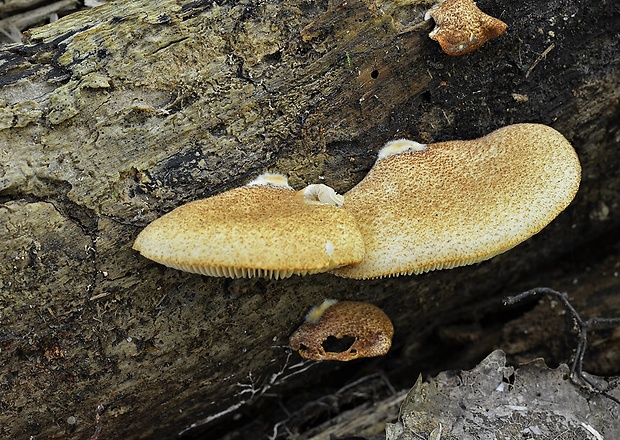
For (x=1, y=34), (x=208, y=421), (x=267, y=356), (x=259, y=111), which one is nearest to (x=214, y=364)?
(x=267, y=356)

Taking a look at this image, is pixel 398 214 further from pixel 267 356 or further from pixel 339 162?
pixel 267 356

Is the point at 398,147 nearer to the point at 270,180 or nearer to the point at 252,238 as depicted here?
the point at 270,180

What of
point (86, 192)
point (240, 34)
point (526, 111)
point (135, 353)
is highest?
point (240, 34)

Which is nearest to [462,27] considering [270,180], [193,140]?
[270,180]

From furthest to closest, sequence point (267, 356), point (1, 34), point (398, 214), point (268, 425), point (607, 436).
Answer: point (1, 34), point (268, 425), point (267, 356), point (607, 436), point (398, 214)

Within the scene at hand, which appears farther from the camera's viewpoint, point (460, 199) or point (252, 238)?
point (460, 199)

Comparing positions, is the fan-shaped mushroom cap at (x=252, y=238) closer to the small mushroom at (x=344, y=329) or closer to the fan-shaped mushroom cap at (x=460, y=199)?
the fan-shaped mushroom cap at (x=460, y=199)
